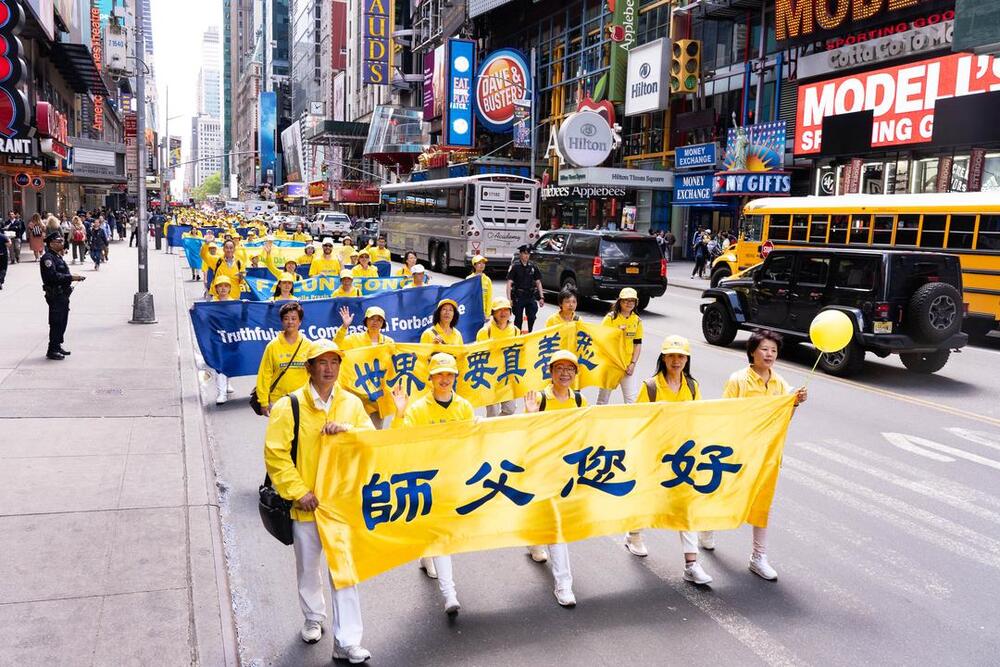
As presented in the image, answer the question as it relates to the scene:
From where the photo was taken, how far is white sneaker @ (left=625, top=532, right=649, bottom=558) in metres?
6.19

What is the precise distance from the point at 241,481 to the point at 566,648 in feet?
13.3

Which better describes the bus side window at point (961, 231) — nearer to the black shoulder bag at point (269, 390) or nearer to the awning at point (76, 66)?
the black shoulder bag at point (269, 390)

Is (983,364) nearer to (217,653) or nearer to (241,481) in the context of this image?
(241,481)

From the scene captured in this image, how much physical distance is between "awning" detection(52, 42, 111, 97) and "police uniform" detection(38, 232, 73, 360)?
34.1 metres

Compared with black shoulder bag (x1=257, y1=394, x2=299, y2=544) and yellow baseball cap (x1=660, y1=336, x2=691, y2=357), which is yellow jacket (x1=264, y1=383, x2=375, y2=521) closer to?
black shoulder bag (x1=257, y1=394, x2=299, y2=544)

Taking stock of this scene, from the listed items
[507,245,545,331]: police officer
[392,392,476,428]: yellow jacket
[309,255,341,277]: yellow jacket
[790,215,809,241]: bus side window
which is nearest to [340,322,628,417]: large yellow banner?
[392,392,476,428]: yellow jacket

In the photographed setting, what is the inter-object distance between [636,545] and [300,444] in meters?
2.78

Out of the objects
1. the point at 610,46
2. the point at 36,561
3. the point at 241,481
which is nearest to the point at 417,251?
the point at 610,46

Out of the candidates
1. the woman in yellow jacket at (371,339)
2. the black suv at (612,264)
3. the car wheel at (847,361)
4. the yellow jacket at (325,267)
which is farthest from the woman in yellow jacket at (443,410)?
the black suv at (612,264)

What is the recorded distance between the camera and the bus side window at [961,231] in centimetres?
1725

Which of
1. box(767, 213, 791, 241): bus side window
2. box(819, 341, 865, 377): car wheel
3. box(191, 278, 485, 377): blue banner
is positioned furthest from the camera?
box(767, 213, 791, 241): bus side window

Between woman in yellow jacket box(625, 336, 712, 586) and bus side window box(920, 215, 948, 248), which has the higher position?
bus side window box(920, 215, 948, 248)

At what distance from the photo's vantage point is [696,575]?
5.66 m

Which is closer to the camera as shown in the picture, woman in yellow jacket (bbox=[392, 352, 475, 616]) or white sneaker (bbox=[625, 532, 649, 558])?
woman in yellow jacket (bbox=[392, 352, 475, 616])
